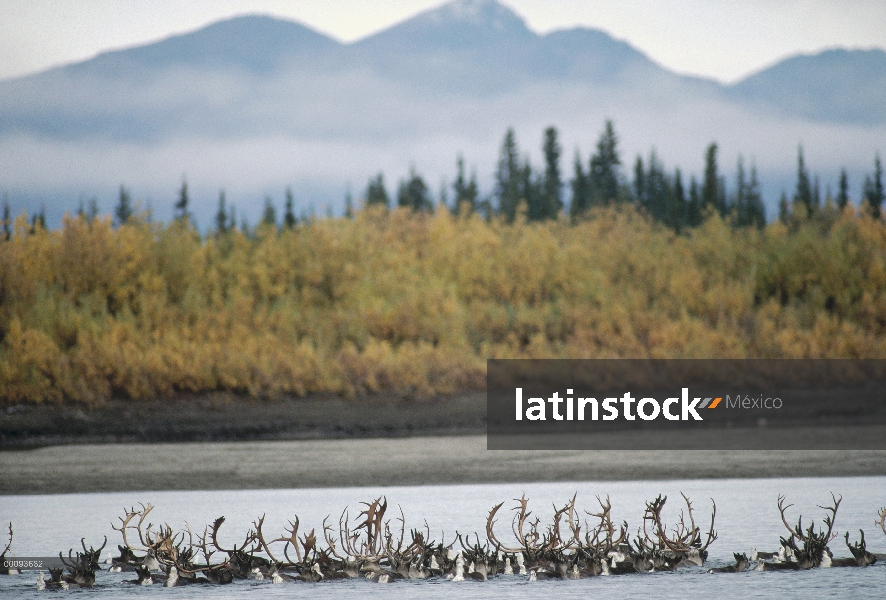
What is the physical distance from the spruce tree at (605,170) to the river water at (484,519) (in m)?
29.3

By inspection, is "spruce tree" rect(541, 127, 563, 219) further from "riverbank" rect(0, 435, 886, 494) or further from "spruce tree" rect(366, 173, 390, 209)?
"riverbank" rect(0, 435, 886, 494)

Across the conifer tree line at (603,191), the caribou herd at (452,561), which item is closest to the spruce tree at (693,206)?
the conifer tree line at (603,191)

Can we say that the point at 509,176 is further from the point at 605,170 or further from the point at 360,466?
the point at 360,466

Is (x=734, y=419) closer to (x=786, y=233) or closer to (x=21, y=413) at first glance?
(x=786, y=233)

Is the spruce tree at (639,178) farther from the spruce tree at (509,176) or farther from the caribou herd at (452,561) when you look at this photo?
the caribou herd at (452,561)

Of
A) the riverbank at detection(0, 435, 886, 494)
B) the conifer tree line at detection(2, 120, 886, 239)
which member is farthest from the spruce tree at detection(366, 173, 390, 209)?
the riverbank at detection(0, 435, 886, 494)

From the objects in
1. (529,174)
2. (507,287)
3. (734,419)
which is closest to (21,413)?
(507,287)

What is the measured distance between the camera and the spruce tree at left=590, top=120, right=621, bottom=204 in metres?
45.4

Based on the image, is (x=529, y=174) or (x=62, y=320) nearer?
(x=62, y=320)

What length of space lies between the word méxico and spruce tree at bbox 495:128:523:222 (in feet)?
92.1

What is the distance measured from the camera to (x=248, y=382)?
21547mm

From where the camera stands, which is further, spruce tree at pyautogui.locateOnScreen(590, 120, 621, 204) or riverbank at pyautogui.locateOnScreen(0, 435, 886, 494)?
spruce tree at pyautogui.locateOnScreen(590, 120, 621, 204)

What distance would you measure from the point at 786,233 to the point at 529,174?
22822 mm

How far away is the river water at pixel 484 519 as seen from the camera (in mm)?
10344
